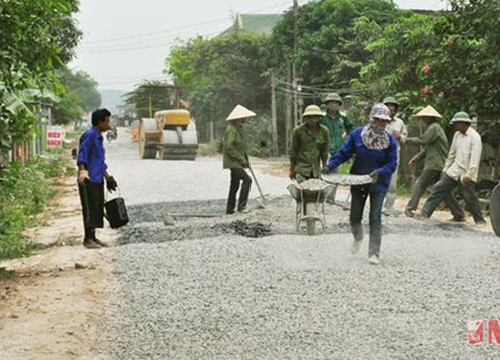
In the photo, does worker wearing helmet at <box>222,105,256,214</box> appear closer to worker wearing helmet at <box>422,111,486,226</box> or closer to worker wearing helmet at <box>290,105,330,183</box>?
worker wearing helmet at <box>290,105,330,183</box>

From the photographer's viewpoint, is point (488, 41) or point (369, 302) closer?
point (369, 302)

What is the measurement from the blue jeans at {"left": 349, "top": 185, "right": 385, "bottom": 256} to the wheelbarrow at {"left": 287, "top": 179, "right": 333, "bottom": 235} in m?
1.40

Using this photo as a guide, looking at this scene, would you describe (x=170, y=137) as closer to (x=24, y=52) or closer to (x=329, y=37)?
(x=329, y=37)

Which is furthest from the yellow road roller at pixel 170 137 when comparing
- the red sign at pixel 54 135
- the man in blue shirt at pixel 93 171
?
the man in blue shirt at pixel 93 171

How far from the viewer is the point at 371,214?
919 cm

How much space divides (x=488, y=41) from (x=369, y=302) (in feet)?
30.3

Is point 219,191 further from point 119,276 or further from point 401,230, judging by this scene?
point 119,276

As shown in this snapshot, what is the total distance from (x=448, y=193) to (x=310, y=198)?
3.10 metres

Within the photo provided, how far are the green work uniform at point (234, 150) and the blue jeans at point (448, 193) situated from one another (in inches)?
119

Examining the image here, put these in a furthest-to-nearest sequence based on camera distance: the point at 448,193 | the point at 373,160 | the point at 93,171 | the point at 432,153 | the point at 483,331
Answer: the point at 432,153
the point at 448,193
the point at 93,171
the point at 373,160
the point at 483,331

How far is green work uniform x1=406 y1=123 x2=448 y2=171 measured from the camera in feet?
44.0

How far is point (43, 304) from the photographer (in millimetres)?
7504

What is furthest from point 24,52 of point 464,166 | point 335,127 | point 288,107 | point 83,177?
point 288,107

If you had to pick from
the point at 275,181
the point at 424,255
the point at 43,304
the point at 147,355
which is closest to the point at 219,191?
the point at 275,181
